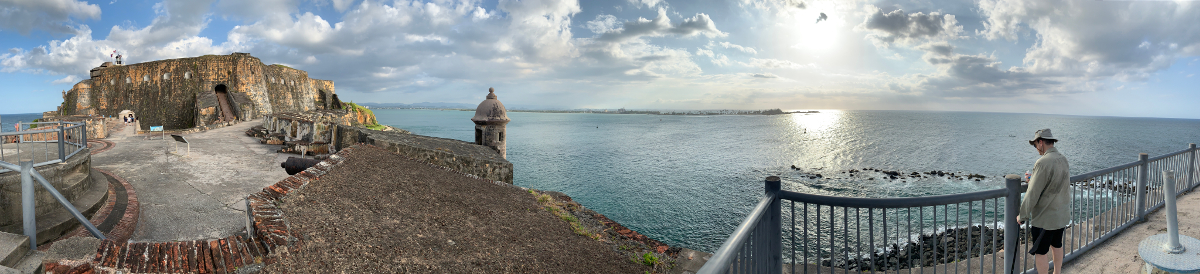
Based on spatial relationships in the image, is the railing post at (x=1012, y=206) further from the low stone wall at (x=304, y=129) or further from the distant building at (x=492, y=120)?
the low stone wall at (x=304, y=129)

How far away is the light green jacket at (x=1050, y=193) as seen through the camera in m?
4.29

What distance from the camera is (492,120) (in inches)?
674

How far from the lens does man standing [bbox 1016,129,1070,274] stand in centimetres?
429

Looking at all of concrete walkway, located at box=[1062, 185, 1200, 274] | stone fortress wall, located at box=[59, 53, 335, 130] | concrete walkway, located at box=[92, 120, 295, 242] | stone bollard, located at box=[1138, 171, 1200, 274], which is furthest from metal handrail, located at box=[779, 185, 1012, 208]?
stone fortress wall, located at box=[59, 53, 335, 130]

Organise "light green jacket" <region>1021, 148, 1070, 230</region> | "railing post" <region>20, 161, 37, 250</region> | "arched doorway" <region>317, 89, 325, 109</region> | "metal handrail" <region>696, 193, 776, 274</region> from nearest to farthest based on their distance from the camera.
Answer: "metal handrail" <region>696, 193, 776, 274</region>
"light green jacket" <region>1021, 148, 1070, 230</region>
"railing post" <region>20, 161, 37, 250</region>
"arched doorway" <region>317, 89, 325, 109</region>

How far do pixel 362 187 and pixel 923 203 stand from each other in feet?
25.5

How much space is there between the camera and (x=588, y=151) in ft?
165

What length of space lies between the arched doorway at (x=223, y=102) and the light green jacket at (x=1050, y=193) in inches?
1687

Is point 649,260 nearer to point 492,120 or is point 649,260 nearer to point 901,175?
point 492,120

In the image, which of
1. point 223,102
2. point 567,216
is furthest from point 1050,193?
point 223,102

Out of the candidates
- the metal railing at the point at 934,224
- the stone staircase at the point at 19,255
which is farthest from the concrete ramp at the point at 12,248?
the metal railing at the point at 934,224

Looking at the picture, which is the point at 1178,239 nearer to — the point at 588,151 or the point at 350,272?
the point at 350,272

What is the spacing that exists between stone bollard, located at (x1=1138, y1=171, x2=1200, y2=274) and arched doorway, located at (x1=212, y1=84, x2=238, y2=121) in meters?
43.7

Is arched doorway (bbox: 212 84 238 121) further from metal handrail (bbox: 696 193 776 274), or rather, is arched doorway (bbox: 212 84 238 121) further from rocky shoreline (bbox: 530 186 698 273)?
metal handrail (bbox: 696 193 776 274)
